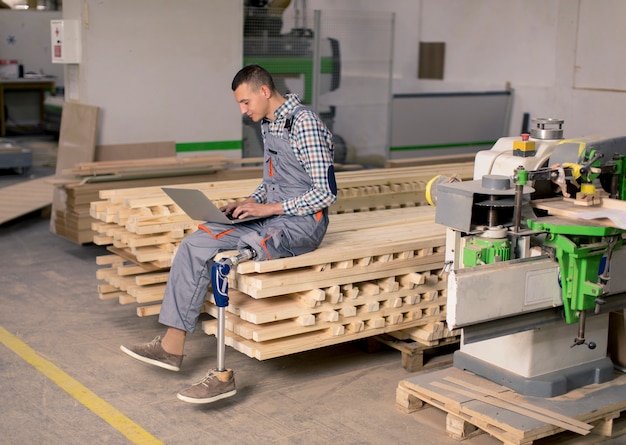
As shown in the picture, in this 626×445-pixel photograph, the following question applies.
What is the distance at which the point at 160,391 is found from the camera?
459 cm

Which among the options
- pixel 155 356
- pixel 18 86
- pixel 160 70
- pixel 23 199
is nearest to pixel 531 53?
pixel 160 70

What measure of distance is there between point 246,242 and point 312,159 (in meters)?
0.57

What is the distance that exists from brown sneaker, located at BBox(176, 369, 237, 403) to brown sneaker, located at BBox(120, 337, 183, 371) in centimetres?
29

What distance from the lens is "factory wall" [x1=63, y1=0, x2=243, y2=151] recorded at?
25.3ft

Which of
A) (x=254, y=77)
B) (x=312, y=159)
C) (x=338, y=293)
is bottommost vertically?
(x=338, y=293)

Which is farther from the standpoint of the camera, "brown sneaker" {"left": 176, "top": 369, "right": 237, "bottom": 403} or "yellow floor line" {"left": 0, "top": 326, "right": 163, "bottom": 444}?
"brown sneaker" {"left": 176, "top": 369, "right": 237, "bottom": 403}

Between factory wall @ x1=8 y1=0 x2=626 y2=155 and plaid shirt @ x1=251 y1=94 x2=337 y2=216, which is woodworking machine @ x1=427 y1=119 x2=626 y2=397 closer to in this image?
plaid shirt @ x1=251 y1=94 x2=337 y2=216

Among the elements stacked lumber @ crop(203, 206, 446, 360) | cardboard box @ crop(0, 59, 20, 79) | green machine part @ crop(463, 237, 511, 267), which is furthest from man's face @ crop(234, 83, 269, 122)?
cardboard box @ crop(0, 59, 20, 79)

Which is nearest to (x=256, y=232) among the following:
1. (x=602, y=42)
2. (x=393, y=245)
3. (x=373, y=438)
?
(x=393, y=245)

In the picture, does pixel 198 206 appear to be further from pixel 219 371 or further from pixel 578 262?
pixel 578 262

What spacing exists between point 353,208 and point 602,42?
5.21 metres

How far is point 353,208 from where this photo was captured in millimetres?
6176

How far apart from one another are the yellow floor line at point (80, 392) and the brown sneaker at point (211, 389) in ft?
0.93

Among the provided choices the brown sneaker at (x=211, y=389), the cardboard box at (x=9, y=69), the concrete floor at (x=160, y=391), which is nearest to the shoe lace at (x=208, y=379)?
the brown sneaker at (x=211, y=389)
